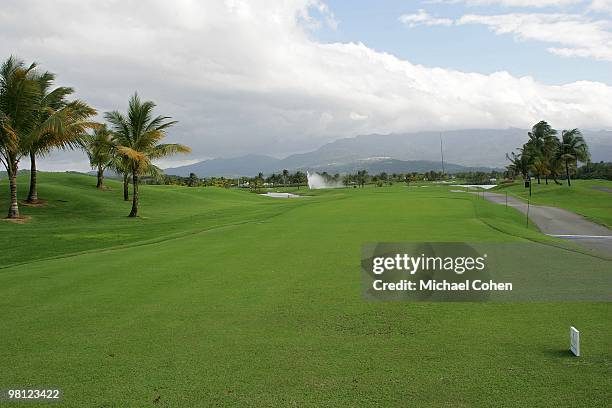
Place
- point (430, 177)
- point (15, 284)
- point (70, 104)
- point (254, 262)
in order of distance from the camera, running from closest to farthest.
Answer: point (15, 284)
point (254, 262)
point (70, 104)
point (430, 177)

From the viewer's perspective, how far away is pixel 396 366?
5676 mm

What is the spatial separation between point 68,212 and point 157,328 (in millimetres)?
28215

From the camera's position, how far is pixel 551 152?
78.9 m

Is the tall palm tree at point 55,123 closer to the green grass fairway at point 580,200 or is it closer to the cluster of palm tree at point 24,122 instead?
the cluster of palm tree at point 24,122

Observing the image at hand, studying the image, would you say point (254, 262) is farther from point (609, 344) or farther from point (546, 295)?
point (609, 344)

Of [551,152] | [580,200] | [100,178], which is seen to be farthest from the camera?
[551,152]

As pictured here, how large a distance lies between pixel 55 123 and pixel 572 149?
73.6m

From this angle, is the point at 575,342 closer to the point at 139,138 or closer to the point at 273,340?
the point at 273,340

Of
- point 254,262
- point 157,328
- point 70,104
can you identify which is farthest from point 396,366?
point 70,104

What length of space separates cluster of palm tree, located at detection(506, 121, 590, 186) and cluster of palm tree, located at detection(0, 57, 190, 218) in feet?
191

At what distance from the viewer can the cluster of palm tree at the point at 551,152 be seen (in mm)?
73938

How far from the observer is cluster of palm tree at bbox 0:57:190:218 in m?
26.9

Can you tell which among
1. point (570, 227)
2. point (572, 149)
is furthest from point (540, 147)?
point (570, 227)
